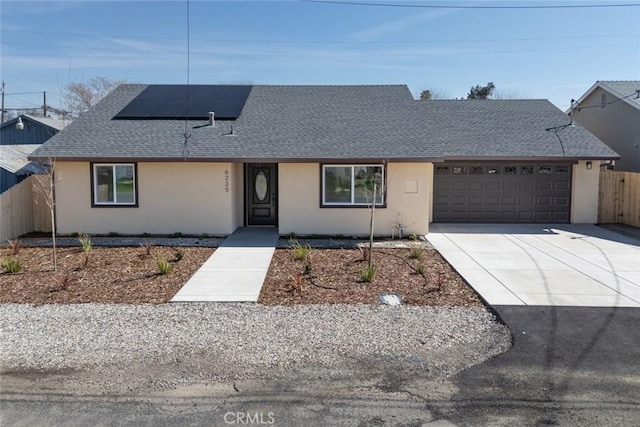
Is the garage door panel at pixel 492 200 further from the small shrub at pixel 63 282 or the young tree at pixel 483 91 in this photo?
the young tree at pixel 483 91

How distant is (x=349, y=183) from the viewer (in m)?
13.8

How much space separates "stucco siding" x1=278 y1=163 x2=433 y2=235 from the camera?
13.6 m

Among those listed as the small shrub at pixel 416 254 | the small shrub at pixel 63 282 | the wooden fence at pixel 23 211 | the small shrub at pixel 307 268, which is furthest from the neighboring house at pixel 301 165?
the small shrub at pixel 63 282

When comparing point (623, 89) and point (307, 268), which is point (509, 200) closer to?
point (623, 89)

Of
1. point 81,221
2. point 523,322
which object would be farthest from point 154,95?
point 523,322

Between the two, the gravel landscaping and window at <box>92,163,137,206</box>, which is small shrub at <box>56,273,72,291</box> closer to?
the gravel landscaping

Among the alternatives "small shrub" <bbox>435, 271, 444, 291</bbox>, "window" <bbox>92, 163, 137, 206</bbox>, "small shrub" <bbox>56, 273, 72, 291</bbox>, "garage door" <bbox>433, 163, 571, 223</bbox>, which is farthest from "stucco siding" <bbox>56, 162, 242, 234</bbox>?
"garage door" <bbox>433, 163, 571, 223</bbox>

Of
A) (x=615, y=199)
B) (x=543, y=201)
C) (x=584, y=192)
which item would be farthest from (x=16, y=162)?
(x=615, y=199)

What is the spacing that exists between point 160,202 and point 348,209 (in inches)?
215

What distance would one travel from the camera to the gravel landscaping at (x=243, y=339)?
17.5 ft

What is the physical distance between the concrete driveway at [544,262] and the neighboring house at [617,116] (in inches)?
223

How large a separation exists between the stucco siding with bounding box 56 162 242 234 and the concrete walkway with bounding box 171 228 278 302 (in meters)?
1.15

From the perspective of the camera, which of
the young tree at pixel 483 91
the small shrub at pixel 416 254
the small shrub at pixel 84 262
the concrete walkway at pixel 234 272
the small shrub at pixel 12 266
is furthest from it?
the young tree at pixel 483 91

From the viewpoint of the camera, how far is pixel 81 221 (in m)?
13.8
